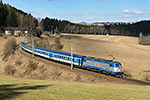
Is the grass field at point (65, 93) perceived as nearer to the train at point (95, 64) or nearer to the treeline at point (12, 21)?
the train at point (95, 64)

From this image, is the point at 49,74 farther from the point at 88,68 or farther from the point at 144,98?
the point at 144,98

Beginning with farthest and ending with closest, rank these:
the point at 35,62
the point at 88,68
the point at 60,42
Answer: the point at 60,42 < the point at 35,62 < the point at 88,68

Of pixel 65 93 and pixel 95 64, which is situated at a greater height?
pixel 65 93

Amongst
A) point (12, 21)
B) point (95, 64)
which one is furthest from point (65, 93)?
point (12, 21)

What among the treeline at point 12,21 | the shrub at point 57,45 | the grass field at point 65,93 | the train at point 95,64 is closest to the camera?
the grass field at point 65,93

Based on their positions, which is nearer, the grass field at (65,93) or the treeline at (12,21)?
the grass field at (65,93)

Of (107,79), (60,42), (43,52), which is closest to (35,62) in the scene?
(43,52)

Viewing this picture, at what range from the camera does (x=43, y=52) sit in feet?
185

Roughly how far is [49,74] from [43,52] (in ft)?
58.1

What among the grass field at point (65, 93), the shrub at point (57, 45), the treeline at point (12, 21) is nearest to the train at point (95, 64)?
the grass field at point (65, 93)

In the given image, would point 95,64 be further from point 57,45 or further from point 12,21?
point 12,21

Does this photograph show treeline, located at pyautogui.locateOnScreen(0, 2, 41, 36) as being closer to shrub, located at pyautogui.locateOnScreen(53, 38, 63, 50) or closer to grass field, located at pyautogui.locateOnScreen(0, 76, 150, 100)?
shrub, located at pyautogui.locateOnScreen(53, 38, 63, 50)

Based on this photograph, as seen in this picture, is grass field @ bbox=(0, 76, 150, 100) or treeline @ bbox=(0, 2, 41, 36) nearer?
grass field @ bbox=(0, 76, 150, 100)

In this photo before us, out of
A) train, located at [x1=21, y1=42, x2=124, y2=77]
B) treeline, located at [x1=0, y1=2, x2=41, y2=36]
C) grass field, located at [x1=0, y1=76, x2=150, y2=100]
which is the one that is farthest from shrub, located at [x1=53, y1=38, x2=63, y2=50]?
grass field, located at [x1=0, y1=76, x2=150, y2=100]
